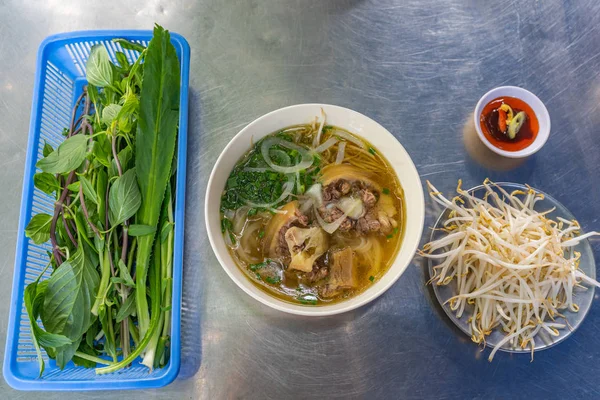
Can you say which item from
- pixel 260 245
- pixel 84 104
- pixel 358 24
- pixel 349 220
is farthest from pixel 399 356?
pixel 84 104

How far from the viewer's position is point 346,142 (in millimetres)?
1994

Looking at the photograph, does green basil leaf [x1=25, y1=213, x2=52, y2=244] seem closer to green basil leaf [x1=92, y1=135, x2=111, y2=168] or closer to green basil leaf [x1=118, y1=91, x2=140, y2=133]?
green basil leaf [x1=92, y1=135, x2=111, y2=168]

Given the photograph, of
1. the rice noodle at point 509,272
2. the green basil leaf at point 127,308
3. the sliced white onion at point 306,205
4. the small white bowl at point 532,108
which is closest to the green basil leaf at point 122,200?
the green basil leaf at point 127,308

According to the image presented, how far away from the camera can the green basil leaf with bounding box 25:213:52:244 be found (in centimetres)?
183

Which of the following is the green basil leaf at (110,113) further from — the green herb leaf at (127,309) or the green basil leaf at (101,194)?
the green herb leaf at (127,309)

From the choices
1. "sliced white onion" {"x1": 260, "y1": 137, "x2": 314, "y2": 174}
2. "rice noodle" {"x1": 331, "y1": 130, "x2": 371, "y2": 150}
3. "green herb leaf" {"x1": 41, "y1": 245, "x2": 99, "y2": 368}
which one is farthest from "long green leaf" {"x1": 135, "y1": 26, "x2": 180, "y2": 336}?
"rice noodle" {"x1": 331, "y1": 130, "x2": 371, "y2": 150}

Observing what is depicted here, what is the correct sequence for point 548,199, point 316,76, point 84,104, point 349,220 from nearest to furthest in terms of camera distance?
1. point 349,220
2. point 548,199
3. point 84,104
4. point 316,76

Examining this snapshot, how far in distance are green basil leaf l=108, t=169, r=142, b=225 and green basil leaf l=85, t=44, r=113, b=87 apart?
499 millimetres

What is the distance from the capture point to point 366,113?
7.86ft

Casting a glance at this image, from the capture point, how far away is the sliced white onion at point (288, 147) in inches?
76.1

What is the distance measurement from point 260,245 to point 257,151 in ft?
1.45

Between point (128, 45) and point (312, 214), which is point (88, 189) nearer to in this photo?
point (128, 45)

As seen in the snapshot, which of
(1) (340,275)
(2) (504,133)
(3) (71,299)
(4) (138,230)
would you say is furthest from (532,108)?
(3) (71,299)

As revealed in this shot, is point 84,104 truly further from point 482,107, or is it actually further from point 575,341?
point 575,341
